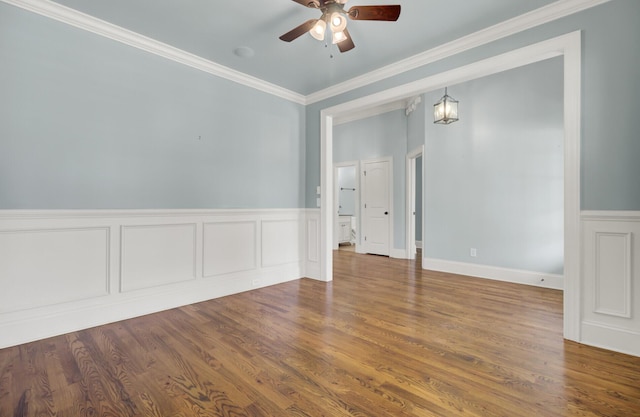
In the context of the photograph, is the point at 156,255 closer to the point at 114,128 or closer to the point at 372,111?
the point at 114,128

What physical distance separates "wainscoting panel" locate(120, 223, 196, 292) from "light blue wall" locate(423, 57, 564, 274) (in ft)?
12.8

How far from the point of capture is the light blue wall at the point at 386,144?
640cm

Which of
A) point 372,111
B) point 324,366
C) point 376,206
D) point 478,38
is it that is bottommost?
→ point 324,366

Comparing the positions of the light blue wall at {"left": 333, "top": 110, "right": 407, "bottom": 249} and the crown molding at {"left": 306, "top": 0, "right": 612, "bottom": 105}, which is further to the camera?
the light blue wall at {"left": 333, "top": 110, "right": 407, "bottom": 249}

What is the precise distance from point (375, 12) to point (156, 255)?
3.03 meters

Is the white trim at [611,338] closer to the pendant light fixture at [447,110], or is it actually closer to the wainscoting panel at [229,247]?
the pendant light fixture at [447,110]

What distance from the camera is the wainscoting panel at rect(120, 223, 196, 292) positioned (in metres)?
2.98

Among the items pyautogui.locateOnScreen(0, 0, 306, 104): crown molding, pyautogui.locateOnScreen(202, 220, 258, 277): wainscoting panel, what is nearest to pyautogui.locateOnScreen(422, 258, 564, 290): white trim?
pyautogui.locateOnScreen(202, 220, 258, 277): wainscoting panel

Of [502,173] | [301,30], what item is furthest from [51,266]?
[502,173]

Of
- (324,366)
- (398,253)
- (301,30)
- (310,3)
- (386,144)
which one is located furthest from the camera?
(386,144)

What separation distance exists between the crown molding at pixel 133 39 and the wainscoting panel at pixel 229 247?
6.10 feet

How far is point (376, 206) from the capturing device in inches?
270

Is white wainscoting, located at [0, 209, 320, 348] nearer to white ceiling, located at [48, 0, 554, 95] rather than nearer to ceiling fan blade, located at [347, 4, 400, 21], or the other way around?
white ceiling, located at [48, 0, 554, 95]

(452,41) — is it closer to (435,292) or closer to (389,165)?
(435,292)
